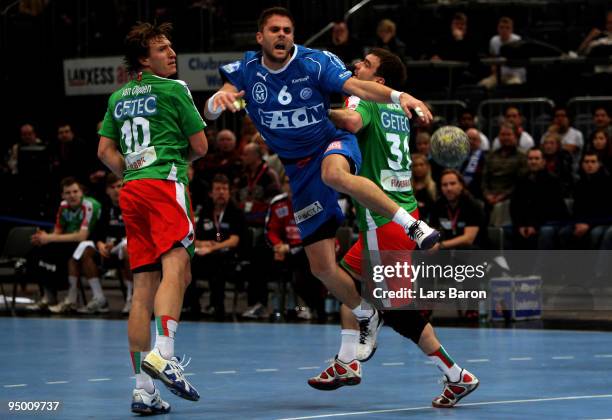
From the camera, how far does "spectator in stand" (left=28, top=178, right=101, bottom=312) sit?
1656 cm

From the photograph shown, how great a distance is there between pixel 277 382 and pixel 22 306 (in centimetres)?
853

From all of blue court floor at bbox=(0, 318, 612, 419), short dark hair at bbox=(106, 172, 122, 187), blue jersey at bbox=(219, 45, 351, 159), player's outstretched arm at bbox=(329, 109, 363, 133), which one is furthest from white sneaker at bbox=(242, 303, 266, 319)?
player's outstretched arm at bbox=(329, 109, 363, 133)

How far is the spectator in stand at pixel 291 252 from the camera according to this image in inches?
591

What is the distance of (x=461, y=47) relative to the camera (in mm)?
19953

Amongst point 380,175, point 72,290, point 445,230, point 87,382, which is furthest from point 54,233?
point 380,175

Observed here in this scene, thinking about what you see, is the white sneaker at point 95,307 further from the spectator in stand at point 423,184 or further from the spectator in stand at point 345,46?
the spectator in stand at point 345,46

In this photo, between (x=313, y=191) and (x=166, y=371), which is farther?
(x=313, y=191)

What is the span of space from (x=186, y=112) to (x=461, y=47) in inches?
487

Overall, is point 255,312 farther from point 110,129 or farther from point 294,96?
point 110,129

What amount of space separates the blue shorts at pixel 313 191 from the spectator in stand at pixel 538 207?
7186mm

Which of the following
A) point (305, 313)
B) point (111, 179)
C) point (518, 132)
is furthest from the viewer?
point (518, 132)

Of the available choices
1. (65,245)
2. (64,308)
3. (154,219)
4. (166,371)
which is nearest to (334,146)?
(154,219)

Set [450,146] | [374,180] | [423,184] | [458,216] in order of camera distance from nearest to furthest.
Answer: [374,180] → [450,146] → [458,216] → [423,184]

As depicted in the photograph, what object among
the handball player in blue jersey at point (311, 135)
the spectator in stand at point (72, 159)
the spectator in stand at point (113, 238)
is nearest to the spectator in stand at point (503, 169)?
the spectator in stand at point (113, 238)
